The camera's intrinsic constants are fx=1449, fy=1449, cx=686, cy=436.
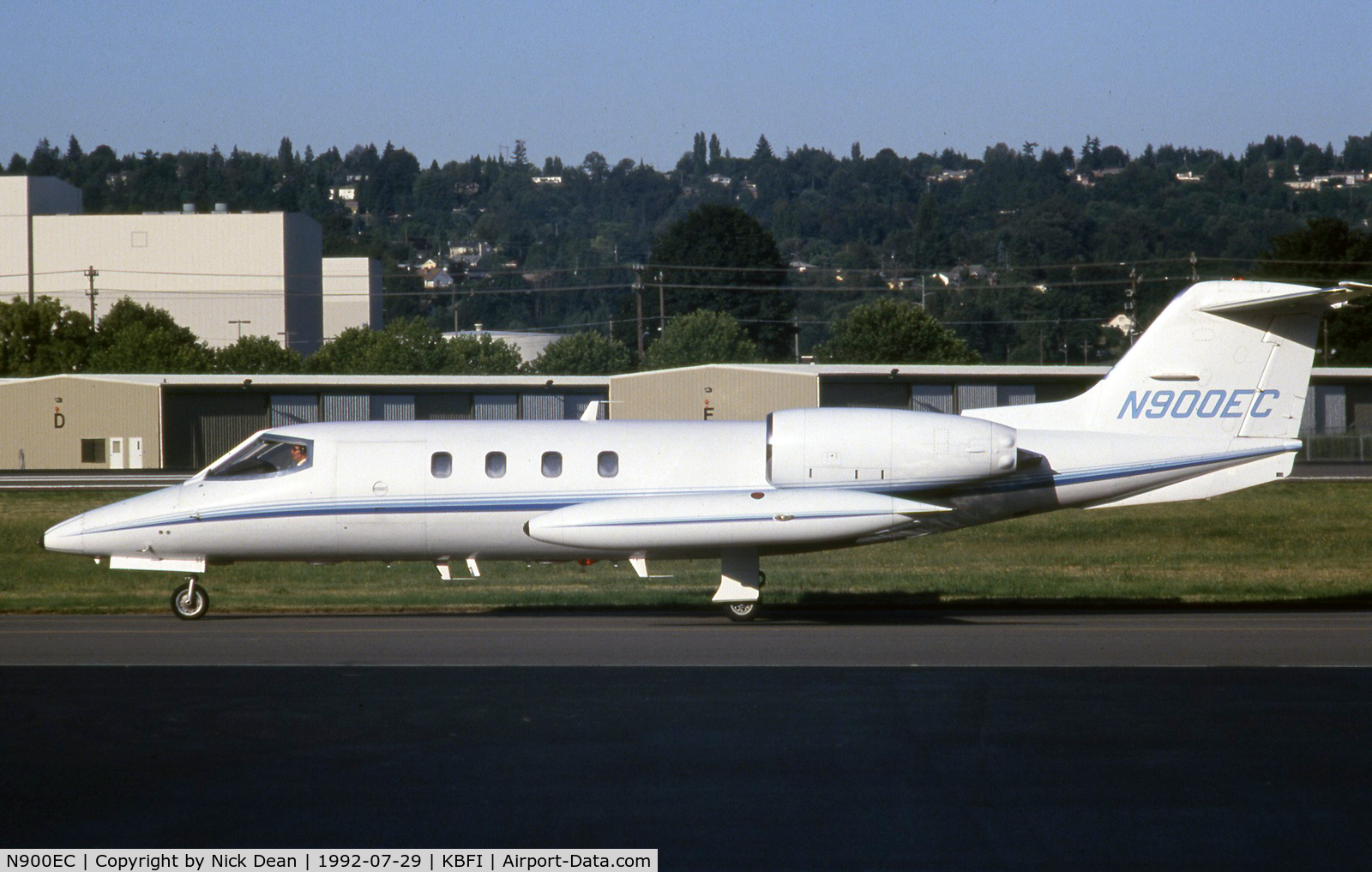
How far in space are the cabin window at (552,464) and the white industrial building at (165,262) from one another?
326 feet

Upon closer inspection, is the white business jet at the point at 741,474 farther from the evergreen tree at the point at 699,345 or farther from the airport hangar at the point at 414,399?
the evergreen tree at the point at 699,345

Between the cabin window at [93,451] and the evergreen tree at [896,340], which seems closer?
the cabin window at [93,451]

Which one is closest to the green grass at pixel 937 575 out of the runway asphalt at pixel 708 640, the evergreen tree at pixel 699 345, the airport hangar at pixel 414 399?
the runway asphalt at pixel 708 640

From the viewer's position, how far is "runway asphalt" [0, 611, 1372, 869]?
8.66m

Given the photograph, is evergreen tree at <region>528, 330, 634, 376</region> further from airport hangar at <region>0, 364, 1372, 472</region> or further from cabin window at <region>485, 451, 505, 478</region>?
cabin window at <region>485, 451, 505, 478</region>

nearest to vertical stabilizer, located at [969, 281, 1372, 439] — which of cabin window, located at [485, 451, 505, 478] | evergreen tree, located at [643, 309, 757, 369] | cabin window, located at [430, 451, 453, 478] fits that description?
cabin window, located at [485, 451, 505, 478]

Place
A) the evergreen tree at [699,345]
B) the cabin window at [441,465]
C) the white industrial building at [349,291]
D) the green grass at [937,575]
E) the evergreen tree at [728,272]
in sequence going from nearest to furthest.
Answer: the cabin window at [441,465]
the green grass at [937,575]
the evergreen tree at [699,345]
the white industrial building at [349,291]
the evergreen tree at [728,272]

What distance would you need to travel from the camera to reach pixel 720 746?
36.2ft

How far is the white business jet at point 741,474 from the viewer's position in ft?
60.7

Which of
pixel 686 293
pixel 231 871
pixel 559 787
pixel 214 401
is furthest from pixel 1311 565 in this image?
pixel 686 293

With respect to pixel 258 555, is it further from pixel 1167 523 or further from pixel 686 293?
pixel 686 293

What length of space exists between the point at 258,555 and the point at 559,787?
35.7 feet

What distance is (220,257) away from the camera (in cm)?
11456

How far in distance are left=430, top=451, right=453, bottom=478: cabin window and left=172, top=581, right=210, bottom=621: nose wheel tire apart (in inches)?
147
